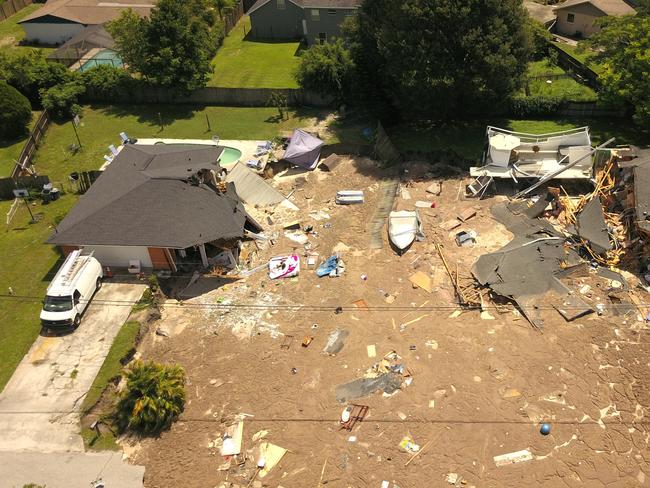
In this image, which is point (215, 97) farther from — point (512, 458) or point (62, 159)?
point (512, 458)

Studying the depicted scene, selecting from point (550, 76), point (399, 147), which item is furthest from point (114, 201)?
point (550, 76)

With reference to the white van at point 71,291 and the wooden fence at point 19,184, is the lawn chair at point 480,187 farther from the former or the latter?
the wooden fence at point 19,184

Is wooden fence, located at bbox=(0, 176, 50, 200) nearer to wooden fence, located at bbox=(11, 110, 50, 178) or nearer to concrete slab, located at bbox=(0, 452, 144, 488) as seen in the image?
wooden fence, located at bbox=(11, 110, 50, 178)

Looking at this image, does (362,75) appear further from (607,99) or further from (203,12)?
(203,12)

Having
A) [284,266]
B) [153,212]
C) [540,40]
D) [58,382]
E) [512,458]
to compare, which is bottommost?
[512,458]

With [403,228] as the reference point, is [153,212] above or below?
above

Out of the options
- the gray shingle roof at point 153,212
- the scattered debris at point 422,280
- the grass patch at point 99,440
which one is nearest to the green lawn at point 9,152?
the gray shingle roof at point 153,212

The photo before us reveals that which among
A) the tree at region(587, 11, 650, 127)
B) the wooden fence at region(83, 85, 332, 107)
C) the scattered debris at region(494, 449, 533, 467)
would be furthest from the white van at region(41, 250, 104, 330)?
the tree at region(587, 11, 650, 127)

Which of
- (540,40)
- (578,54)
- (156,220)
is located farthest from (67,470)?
(540,40)
